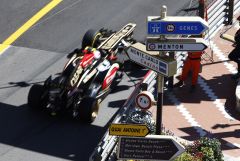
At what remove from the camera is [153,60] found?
1244 cm

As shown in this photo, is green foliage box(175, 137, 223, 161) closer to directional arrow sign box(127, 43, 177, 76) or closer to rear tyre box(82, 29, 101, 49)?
directional arrow sign box(127, 43, 177, 76)

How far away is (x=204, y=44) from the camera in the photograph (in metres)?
12.2

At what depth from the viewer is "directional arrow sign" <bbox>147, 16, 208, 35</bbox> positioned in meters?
12.1

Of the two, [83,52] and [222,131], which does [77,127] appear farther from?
[222,131]

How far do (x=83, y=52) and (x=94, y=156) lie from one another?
471 cm

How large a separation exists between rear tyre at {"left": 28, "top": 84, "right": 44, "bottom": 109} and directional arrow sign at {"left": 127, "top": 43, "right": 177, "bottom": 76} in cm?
506

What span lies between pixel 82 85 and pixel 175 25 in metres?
5.72

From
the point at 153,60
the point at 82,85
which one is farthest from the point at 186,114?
the point at 153,60

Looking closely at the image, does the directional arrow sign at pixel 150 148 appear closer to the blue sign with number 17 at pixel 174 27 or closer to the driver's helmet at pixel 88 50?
the blue sign with number 17 at pixel 174 27

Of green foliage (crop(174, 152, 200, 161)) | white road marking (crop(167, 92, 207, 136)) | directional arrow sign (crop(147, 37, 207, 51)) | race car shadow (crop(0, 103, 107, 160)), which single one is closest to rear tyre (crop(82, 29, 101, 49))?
white road marking (crop(167, 92, 207, 136))

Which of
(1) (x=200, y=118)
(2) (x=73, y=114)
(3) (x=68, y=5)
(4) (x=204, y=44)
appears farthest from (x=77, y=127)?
(3) (x=68, y=5)

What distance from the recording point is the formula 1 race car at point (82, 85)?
16.8m

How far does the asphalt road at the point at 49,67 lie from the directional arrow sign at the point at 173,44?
4429 mm

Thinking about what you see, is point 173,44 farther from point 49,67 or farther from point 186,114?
point 49,67
